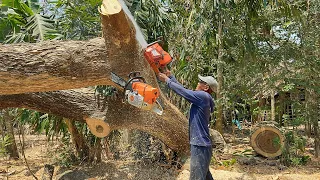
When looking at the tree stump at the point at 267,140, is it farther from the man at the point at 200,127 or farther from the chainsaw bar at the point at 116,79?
the chainsaw bar at the point at 116,79

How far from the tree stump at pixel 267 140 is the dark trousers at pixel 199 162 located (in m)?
3.89

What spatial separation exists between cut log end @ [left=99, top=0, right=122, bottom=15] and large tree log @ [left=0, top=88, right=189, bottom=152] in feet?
5.39

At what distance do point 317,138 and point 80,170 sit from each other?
508 centimetres

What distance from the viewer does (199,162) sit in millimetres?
3252

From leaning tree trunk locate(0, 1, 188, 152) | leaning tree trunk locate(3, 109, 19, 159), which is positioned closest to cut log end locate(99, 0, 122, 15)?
leaning tree trunk locate(0, 1, 188, 152)

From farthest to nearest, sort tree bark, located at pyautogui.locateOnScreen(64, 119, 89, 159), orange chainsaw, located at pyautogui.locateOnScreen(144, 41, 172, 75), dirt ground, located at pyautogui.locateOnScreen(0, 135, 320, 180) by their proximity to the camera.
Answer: tree bark, located at pyautogui.locateOnScreen(64, 119, 89, 159) < dirt ground, located at pyautogui.locateOnScreen(0, 135, 320, 180) < orange chainsaw, located at pyautogui.locateOnScreen(144, 41, 172, 75)

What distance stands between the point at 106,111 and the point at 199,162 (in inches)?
77.5

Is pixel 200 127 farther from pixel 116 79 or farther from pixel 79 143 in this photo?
pixel 79 143

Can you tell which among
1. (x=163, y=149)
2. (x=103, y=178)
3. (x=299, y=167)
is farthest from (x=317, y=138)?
(x=103, y=178)

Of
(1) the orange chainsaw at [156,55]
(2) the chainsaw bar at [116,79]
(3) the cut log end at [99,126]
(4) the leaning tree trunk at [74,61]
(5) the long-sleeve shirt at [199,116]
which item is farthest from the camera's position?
(3) the cut log end at [99,126]

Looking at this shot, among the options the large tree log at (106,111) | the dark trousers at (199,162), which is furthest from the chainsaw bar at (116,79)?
the dark trousers at (199,162)

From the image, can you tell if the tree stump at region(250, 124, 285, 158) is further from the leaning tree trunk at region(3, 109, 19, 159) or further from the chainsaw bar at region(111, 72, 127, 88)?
the leaning tree trunk at region(3, 109, 19, 159)

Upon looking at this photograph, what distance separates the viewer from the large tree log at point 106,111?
15.0ft

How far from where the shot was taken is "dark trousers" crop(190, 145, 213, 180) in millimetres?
3238
